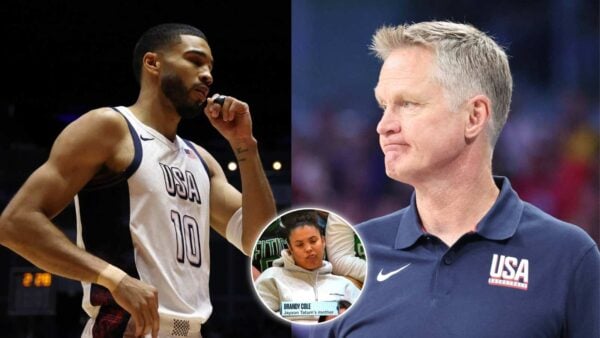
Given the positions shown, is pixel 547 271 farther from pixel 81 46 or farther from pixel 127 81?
pixel 81 46

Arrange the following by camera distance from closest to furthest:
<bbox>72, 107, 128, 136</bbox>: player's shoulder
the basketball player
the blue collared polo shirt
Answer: the blue collared polo shirt → the basketball player → <bbox>72, 107, 128, 136</bbox>: player's shoulder

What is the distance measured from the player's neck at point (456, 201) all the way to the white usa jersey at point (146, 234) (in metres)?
0.74

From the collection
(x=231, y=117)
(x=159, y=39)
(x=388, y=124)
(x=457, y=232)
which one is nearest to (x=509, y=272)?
(x=457, y=232)

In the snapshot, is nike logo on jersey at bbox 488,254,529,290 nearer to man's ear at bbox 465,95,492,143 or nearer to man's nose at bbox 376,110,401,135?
man's ear at bbox 465,95,492,143

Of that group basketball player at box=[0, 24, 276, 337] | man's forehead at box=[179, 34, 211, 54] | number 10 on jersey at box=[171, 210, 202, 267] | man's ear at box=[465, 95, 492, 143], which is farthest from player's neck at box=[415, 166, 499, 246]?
man's forehead at box=[179, 34, 211, 54]

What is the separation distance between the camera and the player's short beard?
9.10 ft

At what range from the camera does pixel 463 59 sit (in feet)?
8.32

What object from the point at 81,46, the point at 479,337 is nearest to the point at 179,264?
the point at 479,337

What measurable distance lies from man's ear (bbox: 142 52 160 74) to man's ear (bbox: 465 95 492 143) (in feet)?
3.32

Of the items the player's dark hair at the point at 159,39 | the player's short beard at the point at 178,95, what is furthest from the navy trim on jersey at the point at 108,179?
the player's dark hair at the point at 159,39

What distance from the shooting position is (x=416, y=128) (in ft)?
8.35

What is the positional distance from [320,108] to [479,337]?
38.4 inches

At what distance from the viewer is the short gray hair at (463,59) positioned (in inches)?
99.7

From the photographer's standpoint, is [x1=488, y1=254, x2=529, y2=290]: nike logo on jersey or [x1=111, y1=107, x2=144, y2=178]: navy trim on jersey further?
[x1=111, y1=107, x2=144, y2=178]: navy trim on jersey
